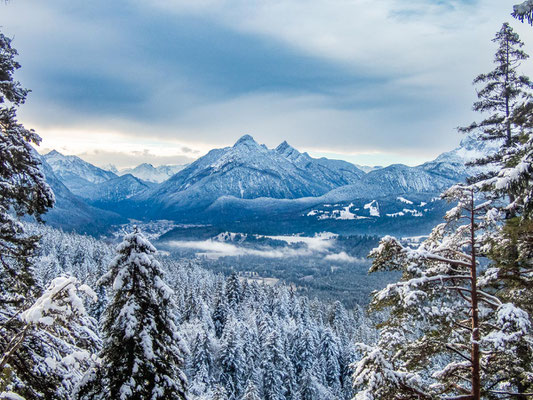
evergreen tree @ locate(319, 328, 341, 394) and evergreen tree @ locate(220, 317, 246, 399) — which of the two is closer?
evergreen tree @ locate(220, 317, 246, 399)

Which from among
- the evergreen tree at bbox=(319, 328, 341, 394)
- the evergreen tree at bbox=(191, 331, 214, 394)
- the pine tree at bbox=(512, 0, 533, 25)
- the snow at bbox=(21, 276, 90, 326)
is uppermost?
the pine tree at bbox=(512, 0, 533, 25)

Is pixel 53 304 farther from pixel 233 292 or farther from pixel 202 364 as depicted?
pixel 233 292

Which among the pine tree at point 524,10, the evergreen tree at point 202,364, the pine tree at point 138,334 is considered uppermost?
the pine tree at point 524,10

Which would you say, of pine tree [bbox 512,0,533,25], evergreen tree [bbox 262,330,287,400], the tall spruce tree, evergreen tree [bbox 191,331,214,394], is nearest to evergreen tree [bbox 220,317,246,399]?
evergreen tree [bbox 191,331,214,394]

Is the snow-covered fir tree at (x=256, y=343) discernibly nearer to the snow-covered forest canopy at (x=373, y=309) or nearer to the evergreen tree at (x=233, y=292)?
the evergreen tree at (x=233, y=292)

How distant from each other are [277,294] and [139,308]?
73.0 metres

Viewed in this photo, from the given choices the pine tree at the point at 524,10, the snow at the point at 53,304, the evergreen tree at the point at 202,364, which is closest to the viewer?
the snow at the point at 53,304

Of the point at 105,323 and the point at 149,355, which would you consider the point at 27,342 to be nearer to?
the point at 105,323

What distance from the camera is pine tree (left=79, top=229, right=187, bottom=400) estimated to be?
29.7 ft

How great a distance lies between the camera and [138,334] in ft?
30.7

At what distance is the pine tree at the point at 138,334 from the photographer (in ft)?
29.7

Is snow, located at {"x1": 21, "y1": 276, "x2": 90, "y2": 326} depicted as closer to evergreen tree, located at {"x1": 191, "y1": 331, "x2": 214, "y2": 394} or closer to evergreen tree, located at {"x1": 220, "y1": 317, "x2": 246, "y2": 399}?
evergreen tree, located at {"x1": 191, "y1": 331, "x2": 214, "y2": 394}

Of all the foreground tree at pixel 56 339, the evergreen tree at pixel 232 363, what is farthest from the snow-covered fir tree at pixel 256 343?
the foreground tree at pixel 56 339

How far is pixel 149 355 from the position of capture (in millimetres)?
9250
